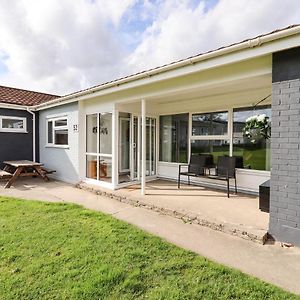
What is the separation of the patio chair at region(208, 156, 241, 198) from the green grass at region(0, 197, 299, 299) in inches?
140

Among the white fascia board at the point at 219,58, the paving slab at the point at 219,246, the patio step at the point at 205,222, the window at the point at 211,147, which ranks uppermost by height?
the white fascia board at the point at 219,58

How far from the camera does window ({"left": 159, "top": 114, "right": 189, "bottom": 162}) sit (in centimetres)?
851

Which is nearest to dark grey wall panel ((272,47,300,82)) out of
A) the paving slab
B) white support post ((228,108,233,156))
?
the paving slab

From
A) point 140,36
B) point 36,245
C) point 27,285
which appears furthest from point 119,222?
point 140,36

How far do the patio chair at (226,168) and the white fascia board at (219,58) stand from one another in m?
3.24

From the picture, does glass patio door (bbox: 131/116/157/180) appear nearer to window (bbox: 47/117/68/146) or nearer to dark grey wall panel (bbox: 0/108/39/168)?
window (bbox: 47/117/68/146)

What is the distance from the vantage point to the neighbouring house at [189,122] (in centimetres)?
374

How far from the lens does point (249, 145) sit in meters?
6.86

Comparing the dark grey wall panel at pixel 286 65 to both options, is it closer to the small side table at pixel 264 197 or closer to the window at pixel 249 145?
the small side table at pixel 264 197

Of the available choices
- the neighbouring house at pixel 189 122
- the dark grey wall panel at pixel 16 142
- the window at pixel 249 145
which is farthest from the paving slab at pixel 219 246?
the dark grey wall panel at pixel 16 142

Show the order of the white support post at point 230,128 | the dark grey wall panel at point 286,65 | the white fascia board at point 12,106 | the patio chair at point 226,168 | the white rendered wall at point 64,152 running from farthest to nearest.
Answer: the white fascia board at point 12,106
the white rendered wall at point 64,152
the white support post at point 230,128
the patio chair at point 226,168
the dark grey wall panel at point 286,65

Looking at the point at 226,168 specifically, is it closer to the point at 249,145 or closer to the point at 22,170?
the point at 249,145

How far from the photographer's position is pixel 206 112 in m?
7.85

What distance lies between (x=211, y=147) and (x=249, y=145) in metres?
1.24
